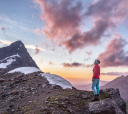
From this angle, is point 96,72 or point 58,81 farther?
point 58,81

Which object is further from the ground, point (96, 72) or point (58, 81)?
point (58, 81)

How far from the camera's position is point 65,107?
943cm

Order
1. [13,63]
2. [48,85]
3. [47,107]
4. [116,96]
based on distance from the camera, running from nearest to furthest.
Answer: [47,107], [116,96], [48,85], [13,63]

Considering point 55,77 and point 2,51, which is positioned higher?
point 2,51

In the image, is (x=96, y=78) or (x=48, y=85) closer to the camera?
(x=96, y=78)

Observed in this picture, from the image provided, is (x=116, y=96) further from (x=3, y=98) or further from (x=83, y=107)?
(x=3, y=98)

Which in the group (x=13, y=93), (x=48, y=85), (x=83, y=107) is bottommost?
(x=83, y=107)

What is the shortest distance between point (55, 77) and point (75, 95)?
838cm

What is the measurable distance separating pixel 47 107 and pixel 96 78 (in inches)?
196

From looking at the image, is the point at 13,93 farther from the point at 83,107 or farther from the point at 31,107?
the point at 83,107

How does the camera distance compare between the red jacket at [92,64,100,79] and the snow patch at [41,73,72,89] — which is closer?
the red jacket at [92,64,100,79]

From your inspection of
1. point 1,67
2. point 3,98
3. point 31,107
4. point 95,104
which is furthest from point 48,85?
point 1,67

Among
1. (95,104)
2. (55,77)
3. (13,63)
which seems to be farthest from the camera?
(13,63)

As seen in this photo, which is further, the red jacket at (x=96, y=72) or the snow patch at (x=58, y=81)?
the snow patch at (x=58, y=81)
